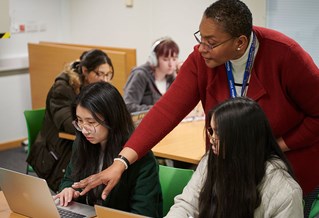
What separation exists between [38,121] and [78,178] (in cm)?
149

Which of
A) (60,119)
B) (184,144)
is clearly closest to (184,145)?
(184,144)

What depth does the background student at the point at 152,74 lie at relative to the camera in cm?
420

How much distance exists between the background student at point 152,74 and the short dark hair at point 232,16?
2.23 metres

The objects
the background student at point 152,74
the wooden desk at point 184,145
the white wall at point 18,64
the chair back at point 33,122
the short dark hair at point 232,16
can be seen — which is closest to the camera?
the short dark hair at point 232,16

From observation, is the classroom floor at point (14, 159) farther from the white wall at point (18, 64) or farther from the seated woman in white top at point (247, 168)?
the seated woman in white top at point (247, 168)

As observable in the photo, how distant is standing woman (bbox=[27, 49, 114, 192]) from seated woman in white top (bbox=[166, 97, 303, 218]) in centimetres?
179

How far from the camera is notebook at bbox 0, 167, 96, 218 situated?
2011mm

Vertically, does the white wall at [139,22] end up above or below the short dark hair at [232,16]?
below

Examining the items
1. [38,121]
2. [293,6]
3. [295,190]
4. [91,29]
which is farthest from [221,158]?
[91,29]

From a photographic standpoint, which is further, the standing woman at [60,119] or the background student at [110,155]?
the standing woman at [60,119]

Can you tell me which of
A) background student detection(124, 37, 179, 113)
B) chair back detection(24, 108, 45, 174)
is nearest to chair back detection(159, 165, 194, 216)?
chair back detection(24, 108, 45, 174)

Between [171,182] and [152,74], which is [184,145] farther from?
[152,74]

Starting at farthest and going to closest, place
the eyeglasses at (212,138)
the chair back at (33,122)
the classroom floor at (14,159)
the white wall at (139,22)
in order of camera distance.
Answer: the classroom floor at (14,159)
the white wall at (139,22)
the chair back at (33,122)
the eyeglasses at (212,138)

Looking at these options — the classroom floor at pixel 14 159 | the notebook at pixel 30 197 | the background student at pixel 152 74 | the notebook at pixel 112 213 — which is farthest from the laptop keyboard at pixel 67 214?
the classroom floor at pixel 14 159
